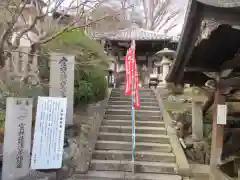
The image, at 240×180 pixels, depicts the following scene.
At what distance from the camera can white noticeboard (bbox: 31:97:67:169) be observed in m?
5.26

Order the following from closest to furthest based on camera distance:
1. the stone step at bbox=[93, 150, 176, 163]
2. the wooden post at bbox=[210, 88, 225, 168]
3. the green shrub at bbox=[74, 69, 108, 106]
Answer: the wooden post at bbox=[210, 88, 225, 168], the stone step at bbox=[93, 150, 176, 163], the green shrub at bbox=[74, 69, 108, 106]

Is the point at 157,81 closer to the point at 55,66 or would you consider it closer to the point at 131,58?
the point at 131,58

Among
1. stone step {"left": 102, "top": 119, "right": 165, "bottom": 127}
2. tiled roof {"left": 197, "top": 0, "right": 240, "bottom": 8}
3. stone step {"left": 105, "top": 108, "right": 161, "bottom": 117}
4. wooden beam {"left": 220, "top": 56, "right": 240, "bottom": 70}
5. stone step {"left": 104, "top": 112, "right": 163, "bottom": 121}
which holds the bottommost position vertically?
stone step {"left": 102, "top": 119, "right": 165, "bottom": 127}

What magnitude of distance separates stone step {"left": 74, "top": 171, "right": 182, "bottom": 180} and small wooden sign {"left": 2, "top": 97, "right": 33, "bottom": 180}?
1.61 m

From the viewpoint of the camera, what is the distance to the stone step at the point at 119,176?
6375mm

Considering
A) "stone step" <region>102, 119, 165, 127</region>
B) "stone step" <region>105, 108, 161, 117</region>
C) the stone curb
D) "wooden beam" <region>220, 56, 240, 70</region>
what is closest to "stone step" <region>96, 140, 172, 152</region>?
the stone curb

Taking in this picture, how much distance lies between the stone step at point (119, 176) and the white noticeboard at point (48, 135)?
4.25 feet

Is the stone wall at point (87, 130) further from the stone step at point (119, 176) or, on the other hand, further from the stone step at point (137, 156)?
the stone step at point (137, 156)

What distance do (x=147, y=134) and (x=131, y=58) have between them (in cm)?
269

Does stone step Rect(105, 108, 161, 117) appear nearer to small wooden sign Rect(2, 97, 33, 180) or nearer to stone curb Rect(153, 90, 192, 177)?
stone curb Rect(153, 90, 192, 177)

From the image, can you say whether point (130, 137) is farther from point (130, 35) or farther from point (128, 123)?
point (130, 35)

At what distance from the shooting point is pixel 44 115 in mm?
5348

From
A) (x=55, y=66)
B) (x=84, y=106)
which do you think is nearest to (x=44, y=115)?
(x=55, y=66)

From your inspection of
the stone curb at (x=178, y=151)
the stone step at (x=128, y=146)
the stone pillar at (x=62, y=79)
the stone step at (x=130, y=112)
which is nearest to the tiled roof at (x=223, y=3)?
the stone pillar at (x=62, y=79)
